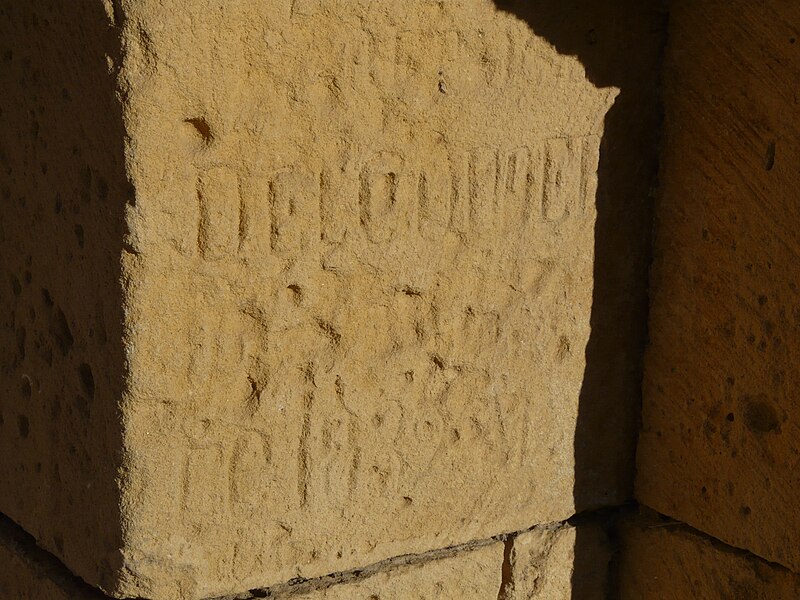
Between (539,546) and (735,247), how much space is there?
0.79m

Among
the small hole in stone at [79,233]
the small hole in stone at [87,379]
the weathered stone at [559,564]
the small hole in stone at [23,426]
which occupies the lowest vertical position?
→ the weathered stone at [559,564]

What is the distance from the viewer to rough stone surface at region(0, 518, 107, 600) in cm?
249

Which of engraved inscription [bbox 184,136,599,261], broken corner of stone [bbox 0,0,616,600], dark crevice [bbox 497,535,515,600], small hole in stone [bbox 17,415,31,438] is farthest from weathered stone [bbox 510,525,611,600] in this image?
small hole in stone [bbox 17,415,31,438]

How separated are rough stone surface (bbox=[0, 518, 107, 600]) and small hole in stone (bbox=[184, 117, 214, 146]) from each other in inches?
35.5

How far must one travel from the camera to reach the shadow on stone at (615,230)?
8.62ft

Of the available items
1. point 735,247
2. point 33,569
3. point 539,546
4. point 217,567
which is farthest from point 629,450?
point 33,569

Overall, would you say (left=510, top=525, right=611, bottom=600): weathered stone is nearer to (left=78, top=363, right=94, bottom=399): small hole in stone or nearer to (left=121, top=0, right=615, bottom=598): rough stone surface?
(left=121, top=0, right=615, bottom=598): rough stone surface

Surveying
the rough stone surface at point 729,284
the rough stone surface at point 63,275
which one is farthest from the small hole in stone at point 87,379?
the rough stone surface at point 729,284

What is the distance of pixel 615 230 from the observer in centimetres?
277

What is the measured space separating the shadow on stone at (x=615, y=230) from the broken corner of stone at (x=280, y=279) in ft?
0.18

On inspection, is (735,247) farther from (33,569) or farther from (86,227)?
(33,569)

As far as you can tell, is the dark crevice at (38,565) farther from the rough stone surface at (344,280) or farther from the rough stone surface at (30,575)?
the rough stone surface at (344,280)

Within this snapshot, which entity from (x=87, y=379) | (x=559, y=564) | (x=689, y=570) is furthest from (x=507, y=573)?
(x=87, y=379)

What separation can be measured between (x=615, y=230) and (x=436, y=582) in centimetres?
85
